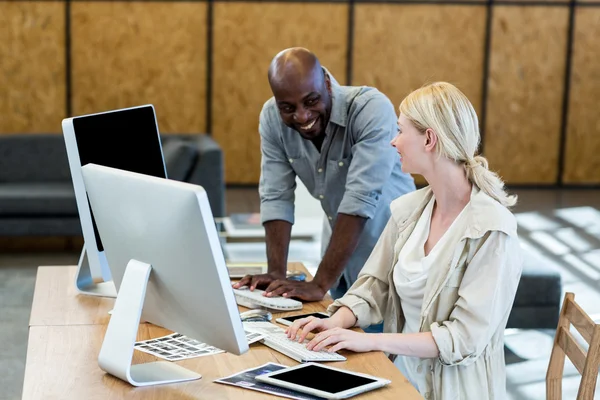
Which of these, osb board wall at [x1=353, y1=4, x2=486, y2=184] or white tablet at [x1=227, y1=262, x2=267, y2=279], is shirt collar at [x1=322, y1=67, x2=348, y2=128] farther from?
osb board wall at [x1=353, y1=4, x2=486, y2=184]

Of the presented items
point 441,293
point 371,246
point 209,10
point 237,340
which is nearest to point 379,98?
point 371,246

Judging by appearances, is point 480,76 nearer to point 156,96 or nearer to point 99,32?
point 156,96

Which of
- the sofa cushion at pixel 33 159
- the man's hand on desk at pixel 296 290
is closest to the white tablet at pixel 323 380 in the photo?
the man's hand on desk at pixel 296 290

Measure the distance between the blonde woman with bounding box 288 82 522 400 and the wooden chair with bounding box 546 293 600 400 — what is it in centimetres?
22

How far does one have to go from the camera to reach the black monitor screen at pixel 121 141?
2.62 m

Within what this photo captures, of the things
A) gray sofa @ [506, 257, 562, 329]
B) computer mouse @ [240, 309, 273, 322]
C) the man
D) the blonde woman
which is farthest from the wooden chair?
→ gray sofa @ [506, 257, 562, 329]

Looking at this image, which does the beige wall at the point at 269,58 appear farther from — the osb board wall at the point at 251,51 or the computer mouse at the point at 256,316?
the computer mouse at the point at 256,316

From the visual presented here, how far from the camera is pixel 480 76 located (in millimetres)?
9492

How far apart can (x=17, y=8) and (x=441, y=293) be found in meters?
7.57

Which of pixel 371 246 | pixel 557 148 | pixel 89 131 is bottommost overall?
pixel 557 148

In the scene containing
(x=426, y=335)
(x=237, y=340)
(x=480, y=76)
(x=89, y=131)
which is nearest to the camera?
(x=237, y=340)

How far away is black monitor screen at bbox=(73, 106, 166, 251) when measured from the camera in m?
2.62

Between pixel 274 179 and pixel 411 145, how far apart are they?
3.11ft

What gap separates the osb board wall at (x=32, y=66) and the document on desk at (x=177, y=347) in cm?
704
